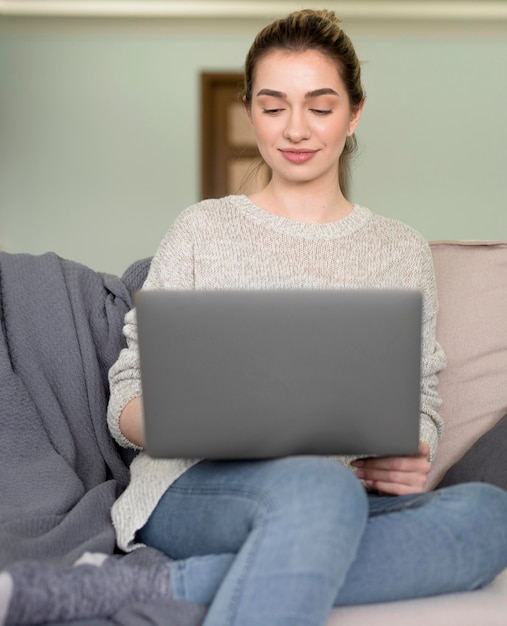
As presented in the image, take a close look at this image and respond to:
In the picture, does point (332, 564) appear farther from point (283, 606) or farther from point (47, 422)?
point (47, 422)

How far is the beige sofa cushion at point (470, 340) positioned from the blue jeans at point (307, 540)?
0.36m

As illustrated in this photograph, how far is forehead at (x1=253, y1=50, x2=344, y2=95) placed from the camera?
1492 mm

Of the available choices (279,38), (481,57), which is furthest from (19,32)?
(279,38)

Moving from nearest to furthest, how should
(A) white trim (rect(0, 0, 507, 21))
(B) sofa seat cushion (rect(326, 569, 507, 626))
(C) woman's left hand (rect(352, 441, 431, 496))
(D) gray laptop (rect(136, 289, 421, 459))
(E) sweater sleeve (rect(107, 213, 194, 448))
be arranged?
(D) gray laptop (rect(136, 289, 421, 459)), (B) sofa seat cushion (rect(326, 569, 507, 626)), (C) woman's left hand (rect(352, 441, 431, 496)), (E) sweater sleeve (rect(107, 213, 194, 448)), (A) white trim (rect(0, 0, 507, 21))

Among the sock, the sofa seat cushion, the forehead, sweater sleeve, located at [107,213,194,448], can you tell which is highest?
the forehead

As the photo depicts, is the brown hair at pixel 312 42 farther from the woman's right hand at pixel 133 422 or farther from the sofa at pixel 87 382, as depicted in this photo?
the woman's right hand at pixel 133 422

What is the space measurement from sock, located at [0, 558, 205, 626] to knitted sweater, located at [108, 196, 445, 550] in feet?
1.05

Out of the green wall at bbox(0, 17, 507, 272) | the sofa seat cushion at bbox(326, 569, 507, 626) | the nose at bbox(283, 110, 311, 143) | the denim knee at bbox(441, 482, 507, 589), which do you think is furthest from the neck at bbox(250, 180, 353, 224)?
the green wall at bbox(0, 17, 507, 272)

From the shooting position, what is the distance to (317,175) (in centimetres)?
155

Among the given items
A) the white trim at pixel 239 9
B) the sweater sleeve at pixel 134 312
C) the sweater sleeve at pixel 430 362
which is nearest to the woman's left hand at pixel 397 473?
the sweater sleeve at pixel 430 362

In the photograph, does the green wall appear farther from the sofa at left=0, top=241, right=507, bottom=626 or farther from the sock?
the sock

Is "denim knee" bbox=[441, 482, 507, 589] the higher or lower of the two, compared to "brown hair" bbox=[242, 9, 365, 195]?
lower

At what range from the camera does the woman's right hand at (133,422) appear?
1326mm

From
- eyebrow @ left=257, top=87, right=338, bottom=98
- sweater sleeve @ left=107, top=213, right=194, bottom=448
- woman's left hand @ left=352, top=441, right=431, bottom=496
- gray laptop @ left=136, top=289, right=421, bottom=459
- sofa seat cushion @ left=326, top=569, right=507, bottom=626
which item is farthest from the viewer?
eyebrow @ left=257, top=87, right=338, bottom=98
